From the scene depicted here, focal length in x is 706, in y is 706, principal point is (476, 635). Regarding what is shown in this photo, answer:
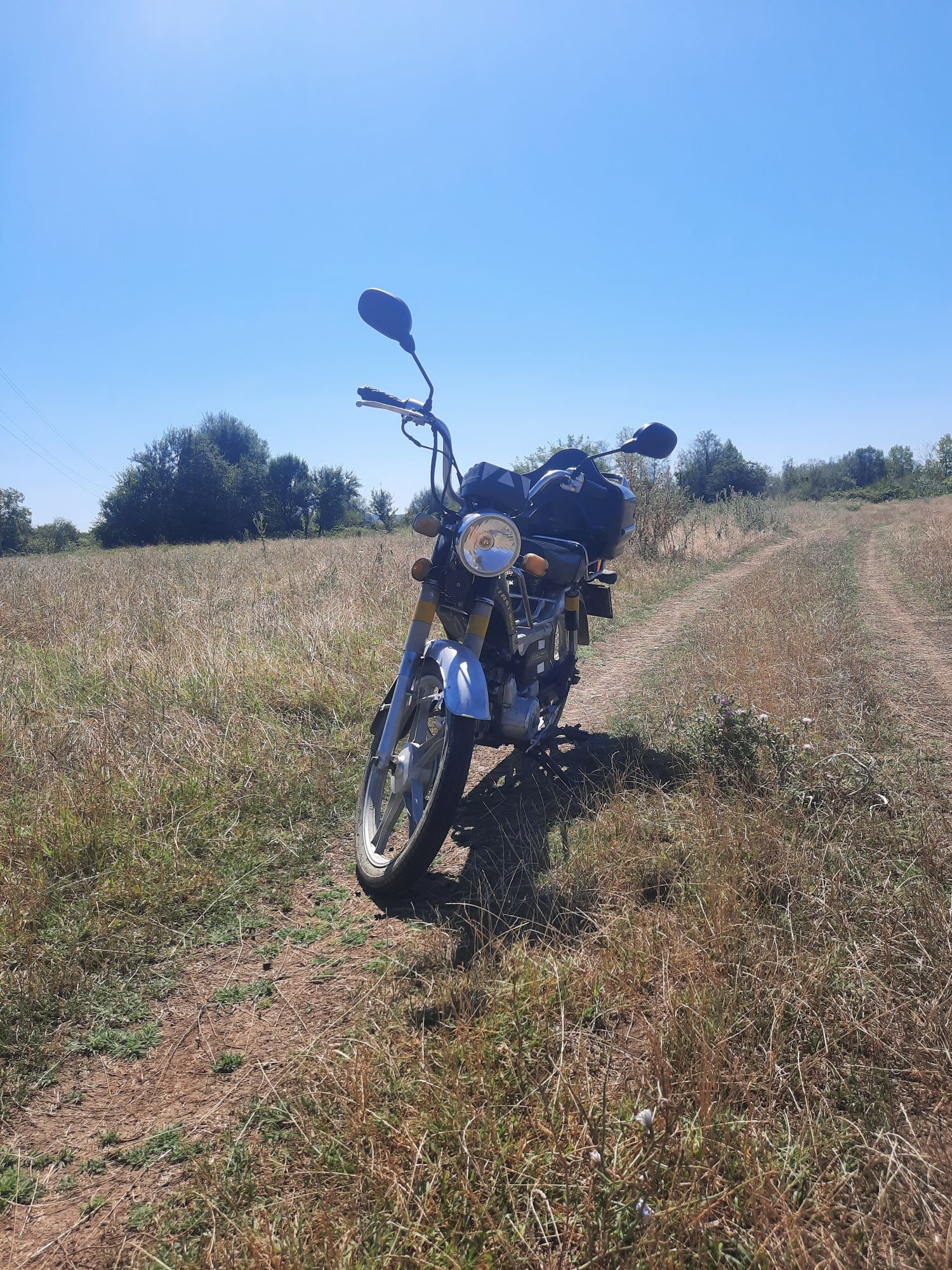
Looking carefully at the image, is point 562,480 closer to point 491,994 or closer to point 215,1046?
point 491,994

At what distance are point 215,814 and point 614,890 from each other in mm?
1848

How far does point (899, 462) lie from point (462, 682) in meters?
81.2

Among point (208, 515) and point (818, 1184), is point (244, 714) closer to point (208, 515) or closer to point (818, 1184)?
point (818, 1184)

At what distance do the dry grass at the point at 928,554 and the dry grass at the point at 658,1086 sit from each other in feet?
22.9

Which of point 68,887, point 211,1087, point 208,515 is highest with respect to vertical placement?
point 208,515

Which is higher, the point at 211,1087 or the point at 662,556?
the point at 662,556

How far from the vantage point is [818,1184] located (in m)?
1.31

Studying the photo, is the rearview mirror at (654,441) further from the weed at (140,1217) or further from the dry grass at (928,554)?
the dry grass at (928,554)

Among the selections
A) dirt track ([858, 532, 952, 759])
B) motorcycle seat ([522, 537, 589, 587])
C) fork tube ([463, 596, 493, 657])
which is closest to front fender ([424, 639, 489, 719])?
fork tube ([463, 596, 493, 657])

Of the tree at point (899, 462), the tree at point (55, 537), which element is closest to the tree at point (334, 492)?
the tree at point (55, 537)

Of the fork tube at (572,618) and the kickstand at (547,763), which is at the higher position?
the fork tube at (572,618)

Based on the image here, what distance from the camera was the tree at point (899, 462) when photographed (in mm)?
65750

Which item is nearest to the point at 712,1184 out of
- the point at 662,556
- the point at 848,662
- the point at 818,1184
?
the point at 818,1184

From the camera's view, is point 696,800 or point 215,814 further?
point 215,814
